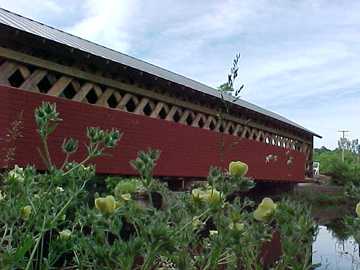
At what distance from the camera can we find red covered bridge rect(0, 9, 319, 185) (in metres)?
6.41

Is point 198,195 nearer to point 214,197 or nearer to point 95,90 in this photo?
point 214,197

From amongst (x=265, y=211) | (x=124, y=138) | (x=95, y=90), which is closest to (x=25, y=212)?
(x=265, y=211)

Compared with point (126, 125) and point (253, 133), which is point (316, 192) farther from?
point (126, 125)

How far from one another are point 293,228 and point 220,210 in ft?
0.46

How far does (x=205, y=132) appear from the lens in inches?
424

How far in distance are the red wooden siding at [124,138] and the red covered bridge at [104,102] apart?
0.01 metres

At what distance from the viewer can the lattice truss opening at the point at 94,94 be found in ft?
21.9

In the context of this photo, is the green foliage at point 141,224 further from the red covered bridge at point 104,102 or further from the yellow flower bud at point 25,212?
the red covered bridge at point 104,102

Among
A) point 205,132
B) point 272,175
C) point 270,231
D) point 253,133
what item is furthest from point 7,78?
point 272,175

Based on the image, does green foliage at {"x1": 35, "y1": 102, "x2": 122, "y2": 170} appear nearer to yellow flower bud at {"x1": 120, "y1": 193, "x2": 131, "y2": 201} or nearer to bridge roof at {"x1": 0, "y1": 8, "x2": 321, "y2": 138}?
yellow flower bud at {"x1": 120, "y1": 193, "x2": 131, "y2": 201}

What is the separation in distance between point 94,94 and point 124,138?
30.4 inches

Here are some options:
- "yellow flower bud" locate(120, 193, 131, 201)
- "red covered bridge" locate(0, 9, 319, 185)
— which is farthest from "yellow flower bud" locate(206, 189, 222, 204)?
"red covered bridge" locate(0, 9, 319, 185)

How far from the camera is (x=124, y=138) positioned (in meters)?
8.20

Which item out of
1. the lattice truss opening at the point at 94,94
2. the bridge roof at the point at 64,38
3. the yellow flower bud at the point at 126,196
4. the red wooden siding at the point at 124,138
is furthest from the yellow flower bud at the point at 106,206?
the bridge roof at the point at 64,38
